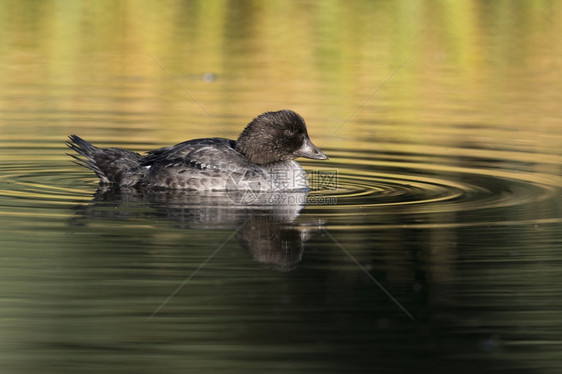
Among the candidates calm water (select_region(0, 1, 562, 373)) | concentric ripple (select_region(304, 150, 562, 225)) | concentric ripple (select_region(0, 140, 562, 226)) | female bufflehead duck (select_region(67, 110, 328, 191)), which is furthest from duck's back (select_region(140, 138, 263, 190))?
concentric ripple (select_region(304, 150, 562, 225))

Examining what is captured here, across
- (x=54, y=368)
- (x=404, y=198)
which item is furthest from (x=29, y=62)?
(x=54, y=368)

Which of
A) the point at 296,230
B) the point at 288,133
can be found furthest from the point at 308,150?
the point at 296,230

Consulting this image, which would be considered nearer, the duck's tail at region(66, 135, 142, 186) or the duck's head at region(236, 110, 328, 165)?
the duck's tail at region(66, 135, 142, 186)

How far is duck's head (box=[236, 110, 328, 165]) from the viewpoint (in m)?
13.2

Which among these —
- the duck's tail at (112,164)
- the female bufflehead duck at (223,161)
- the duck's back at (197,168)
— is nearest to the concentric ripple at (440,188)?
the female bufflehead duck at (223,161)

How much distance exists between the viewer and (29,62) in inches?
993

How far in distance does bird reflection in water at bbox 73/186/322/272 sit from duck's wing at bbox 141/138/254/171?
33cm

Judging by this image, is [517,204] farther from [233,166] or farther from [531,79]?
[531,79]

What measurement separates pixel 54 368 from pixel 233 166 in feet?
21.1

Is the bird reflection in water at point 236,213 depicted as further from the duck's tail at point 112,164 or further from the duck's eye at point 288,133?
the duck's eye at point 288,133

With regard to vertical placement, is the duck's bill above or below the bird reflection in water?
above

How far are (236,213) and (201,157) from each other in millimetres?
1719

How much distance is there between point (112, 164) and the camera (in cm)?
1307

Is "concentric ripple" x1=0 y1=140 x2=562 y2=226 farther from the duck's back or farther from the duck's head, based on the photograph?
the duck's back
